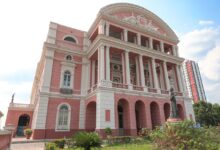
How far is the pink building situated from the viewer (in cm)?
1673

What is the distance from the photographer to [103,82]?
1641 cm

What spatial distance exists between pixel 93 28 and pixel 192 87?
2708 inches

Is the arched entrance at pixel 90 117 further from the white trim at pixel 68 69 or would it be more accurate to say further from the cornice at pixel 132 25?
the cornice at pixel 132 25

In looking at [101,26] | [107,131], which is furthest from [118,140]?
[101,26]

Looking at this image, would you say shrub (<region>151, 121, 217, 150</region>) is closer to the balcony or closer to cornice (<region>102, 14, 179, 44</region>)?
cornice (<region>102, 14, 179, 44</region>)

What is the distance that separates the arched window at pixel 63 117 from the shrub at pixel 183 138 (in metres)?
13.7

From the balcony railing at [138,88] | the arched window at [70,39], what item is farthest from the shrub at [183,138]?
the arched window at [70,39]

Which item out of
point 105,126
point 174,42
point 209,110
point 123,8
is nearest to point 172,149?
point 105,126

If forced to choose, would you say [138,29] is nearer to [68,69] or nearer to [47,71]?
[68,69]

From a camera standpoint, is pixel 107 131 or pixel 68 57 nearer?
pixel 107 131

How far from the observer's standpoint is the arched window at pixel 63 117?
17688 mm

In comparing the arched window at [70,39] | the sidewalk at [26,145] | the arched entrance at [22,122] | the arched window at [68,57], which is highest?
the arched window at [70,39]

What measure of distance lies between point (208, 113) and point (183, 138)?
40574 mm

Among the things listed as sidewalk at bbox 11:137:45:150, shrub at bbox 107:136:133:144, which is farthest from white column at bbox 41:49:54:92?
shrub at bbox 107:136:133:144
